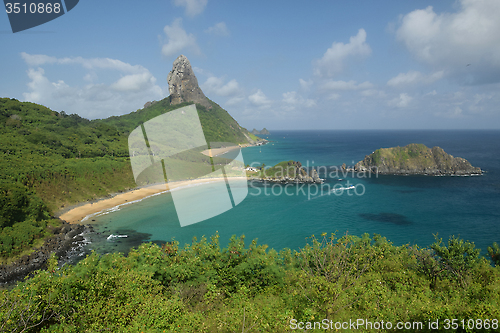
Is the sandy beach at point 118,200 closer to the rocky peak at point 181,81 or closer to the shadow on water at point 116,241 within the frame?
the shadow on water at point 116,241

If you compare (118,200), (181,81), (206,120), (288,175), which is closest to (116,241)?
(118,200)

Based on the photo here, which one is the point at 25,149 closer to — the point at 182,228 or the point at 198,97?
the point at 182,228

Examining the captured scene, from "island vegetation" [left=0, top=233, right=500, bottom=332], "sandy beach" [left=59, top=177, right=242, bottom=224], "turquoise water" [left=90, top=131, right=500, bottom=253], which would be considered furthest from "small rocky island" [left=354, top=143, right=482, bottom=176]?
"island vegetation" [left=0, top=233, right=500, bottom=332]

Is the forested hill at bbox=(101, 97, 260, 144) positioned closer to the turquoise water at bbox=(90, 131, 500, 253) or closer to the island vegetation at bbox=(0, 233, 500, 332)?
the turquoise water at bbox=(90, 131, 500, 253)

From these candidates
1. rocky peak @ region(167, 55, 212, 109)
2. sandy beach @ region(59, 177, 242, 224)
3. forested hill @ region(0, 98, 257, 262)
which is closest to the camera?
forested hill @ region(0, 98, 257, 262)

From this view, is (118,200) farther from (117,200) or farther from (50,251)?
(50,251)

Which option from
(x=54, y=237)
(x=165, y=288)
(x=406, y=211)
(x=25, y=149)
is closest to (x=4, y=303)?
(x=165, y=288)
